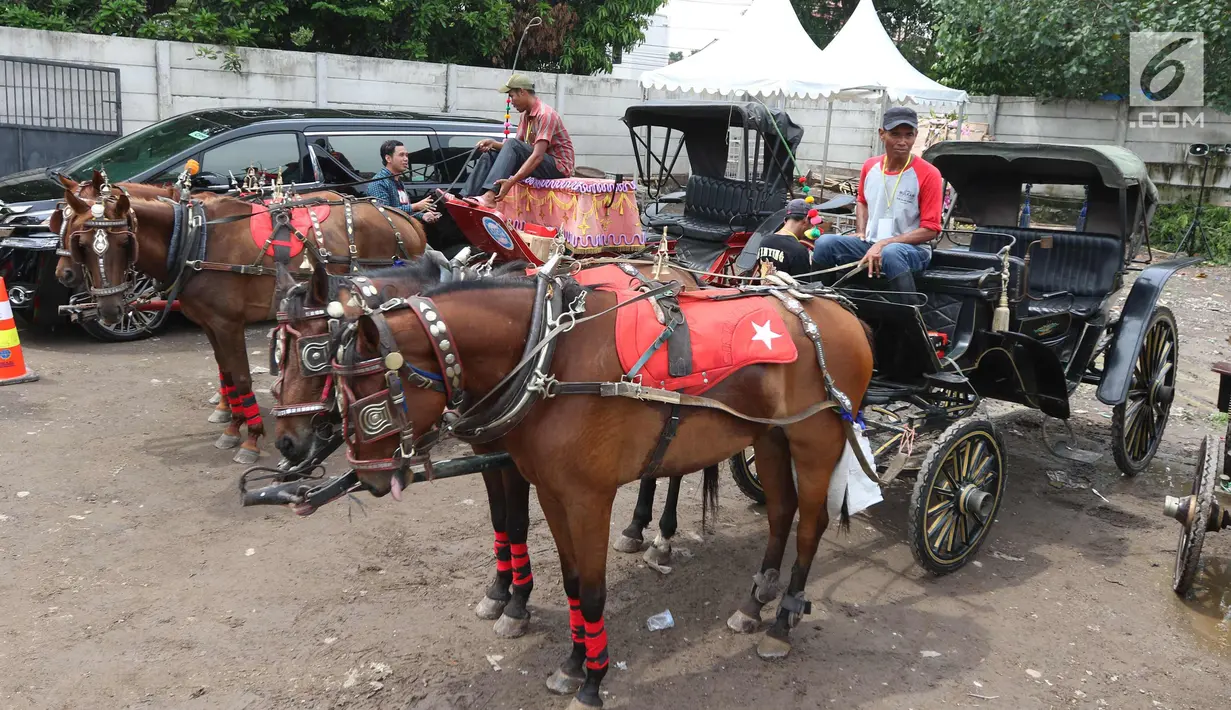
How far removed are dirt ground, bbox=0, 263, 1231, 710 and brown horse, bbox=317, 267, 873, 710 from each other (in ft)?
1.18

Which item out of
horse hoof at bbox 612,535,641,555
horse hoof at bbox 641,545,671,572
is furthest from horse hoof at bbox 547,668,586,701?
horse hoof at bbox 612,535,641,555

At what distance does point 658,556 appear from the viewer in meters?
4.69

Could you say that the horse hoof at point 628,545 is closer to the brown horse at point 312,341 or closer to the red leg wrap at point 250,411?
the brown horse at point 312,341

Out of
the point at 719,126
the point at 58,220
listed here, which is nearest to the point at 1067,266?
the point at 719,126

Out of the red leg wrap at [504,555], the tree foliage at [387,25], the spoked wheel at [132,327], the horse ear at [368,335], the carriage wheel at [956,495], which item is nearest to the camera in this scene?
the horse ear at [368,335]

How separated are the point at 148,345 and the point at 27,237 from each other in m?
1.28

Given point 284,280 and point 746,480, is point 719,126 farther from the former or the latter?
point 284,280

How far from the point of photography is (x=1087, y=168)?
5.73 m

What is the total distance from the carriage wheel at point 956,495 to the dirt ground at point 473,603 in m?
0.18

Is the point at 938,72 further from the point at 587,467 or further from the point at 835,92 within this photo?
the point at 587,467

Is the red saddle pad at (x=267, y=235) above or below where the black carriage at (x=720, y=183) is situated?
below

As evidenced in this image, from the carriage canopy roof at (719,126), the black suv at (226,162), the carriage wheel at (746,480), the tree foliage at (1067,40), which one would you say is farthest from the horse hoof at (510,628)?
the tree foliage at (1067,40)

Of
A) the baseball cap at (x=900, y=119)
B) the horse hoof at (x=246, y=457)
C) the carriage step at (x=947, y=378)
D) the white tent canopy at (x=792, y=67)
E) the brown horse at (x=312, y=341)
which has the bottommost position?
the horse hoof at (x=246, y=457)

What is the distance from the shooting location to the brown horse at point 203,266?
5320 millimetres
